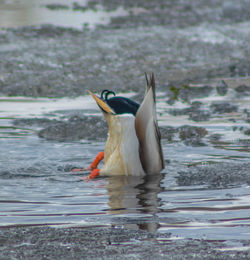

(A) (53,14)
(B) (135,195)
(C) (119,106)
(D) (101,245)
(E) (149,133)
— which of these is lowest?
(B) (135,195)

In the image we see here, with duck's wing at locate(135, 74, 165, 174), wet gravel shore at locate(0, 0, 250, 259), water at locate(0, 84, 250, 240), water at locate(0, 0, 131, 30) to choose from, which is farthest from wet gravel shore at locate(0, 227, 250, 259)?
water at locate(0, 0, 131, 30)

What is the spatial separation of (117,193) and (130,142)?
63cm

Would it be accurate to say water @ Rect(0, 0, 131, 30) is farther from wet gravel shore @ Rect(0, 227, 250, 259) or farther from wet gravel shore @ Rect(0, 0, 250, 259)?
wet gravel shore @ Rect(0, 227, 250, 259)

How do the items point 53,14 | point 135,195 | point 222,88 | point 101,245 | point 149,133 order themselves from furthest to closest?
point 53,14, point 222,88, point 149,133, point 135,195, point 101,245

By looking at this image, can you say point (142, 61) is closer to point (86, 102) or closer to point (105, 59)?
point (105, 59)

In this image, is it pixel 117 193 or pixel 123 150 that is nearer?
pixel 117 193

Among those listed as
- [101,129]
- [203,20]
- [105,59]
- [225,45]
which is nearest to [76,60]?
[105,59]

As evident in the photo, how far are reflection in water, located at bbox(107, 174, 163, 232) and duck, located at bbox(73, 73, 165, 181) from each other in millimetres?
89

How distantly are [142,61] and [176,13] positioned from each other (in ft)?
21.7

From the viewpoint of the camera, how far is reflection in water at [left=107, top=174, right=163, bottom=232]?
5211 millimetres

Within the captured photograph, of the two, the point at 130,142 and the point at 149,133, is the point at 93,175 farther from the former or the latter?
the point at 149,133

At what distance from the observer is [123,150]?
6355 millimetres

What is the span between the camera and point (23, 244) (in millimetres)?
4242

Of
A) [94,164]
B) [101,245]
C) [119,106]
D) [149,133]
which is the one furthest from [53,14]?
[101,245]
